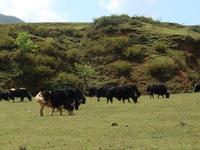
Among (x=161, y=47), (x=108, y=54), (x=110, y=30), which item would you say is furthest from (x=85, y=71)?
(x=110, y=30)

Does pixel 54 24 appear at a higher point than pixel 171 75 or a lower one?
higher

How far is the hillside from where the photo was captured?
76.8 metres

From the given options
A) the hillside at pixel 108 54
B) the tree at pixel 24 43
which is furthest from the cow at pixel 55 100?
the tree at pixel 24 43

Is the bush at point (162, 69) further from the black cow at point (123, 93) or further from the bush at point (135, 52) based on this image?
the black cow at point (123, 93)

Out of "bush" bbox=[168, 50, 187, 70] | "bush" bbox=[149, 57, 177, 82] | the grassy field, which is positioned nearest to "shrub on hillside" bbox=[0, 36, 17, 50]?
"bush" bbox=[149, 57, 177, 82]

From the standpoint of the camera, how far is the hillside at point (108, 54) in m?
76.8

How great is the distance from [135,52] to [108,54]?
5247mm

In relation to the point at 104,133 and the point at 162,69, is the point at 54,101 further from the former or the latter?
the point at 162,69

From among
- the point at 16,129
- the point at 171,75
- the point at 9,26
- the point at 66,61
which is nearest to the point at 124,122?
the point at 16,129

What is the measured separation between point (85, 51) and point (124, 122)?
217 ft

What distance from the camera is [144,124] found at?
22375 mm

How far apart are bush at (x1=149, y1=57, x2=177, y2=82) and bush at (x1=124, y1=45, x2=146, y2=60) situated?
4.97 m

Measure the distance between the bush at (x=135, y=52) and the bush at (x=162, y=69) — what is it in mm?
4974

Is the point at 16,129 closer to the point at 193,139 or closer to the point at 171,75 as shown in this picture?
the point at 193,139
